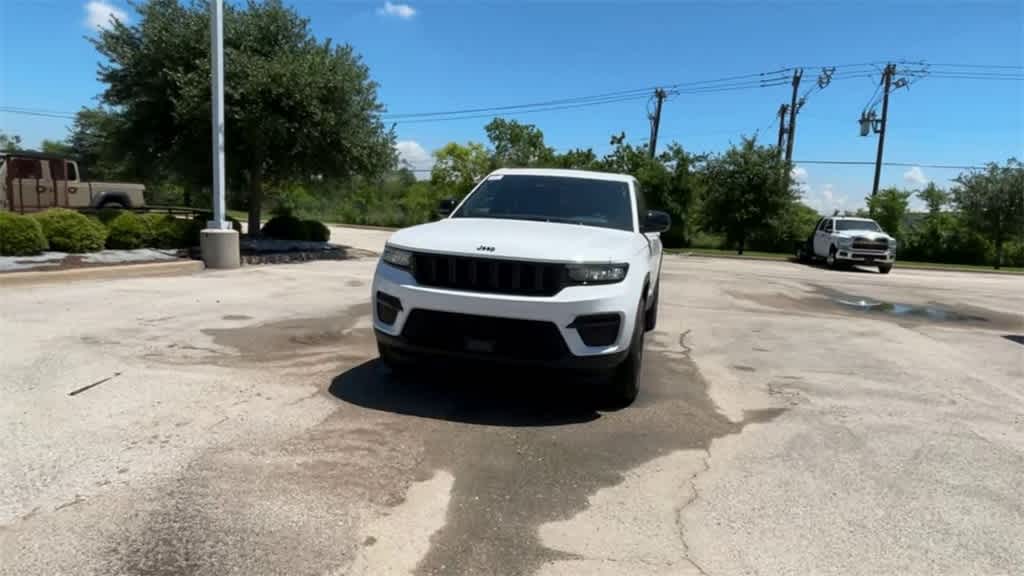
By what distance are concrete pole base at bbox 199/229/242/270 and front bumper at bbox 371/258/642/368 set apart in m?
9.62

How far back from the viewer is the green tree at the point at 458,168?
4738cm

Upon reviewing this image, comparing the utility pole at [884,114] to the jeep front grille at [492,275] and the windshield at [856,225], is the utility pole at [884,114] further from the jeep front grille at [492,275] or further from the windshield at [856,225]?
the jeep front grille at [492,275]

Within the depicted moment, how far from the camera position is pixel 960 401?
5.54 m

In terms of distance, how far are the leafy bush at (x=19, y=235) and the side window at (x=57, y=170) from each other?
9.15 m

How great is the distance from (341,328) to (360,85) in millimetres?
11181

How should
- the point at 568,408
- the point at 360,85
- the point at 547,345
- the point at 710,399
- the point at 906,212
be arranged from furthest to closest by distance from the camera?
the point at 906,212
the point at 360,85
the point at 710,399
the point at 568,408
the point at 547,345

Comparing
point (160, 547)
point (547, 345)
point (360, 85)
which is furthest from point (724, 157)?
point (160, 547)

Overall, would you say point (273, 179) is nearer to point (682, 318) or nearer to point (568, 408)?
point (682, 318)

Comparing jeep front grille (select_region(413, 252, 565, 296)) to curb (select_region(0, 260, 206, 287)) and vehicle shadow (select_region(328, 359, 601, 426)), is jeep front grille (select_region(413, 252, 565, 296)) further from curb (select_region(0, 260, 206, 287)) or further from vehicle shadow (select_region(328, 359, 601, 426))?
curb (select_region(0, 260, 206, 287))

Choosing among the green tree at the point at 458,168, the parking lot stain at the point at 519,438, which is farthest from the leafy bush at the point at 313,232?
the green tree at the point at 458,168

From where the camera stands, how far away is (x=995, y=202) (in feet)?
106

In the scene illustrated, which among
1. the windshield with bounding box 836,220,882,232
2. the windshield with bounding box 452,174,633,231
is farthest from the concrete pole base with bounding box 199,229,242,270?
the windshield with bounding box 836,220,882,232

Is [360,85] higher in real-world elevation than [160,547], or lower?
higher

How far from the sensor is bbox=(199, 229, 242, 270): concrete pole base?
1272 cm
